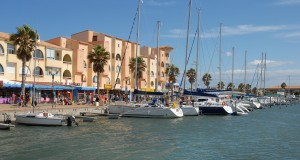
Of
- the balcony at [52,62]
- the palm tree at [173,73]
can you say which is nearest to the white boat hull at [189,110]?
the balcony at [52,62]

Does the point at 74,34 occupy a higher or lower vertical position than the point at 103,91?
higher

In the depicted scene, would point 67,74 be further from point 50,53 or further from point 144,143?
point 144,143

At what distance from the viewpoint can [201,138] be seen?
107 feet

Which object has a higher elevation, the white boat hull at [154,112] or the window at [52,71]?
the window at [52,71]

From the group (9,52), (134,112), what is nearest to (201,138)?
(134,112)

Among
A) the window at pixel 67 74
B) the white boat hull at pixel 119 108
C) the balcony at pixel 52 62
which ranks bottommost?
the white boat hull at pixel 119 108

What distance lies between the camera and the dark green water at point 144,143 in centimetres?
2412

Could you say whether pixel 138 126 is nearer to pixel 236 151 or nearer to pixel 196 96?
pixel 236 151

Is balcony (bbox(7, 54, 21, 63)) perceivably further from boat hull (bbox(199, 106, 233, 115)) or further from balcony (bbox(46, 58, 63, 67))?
boat hull (bbox(199, 106, 233, 115))

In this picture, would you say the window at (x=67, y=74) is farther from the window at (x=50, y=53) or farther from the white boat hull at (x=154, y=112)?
the white boat hull at (x=154, y=112)

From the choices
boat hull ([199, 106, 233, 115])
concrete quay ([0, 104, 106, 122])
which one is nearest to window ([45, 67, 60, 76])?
concrete quay ([0, 104, 106, 122])

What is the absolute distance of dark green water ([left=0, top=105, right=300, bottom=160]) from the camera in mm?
24125

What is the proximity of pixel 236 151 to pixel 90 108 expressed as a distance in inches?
1122

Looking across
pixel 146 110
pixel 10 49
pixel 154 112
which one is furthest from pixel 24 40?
pixel 154 112
